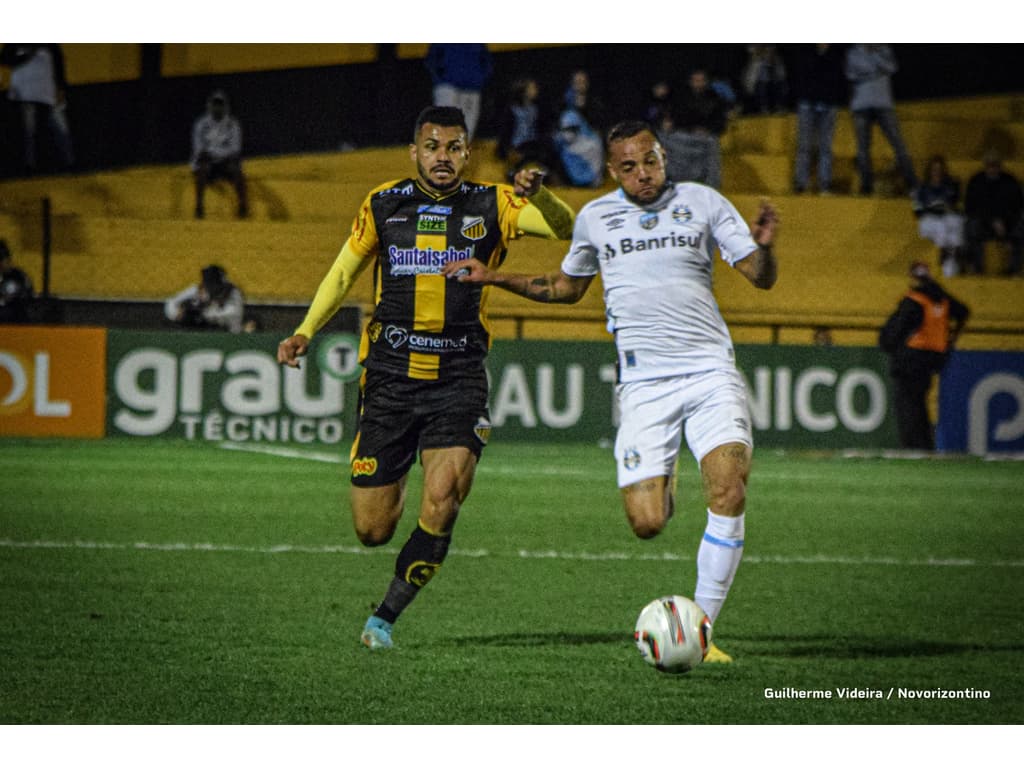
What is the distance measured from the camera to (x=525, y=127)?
59.5 ft

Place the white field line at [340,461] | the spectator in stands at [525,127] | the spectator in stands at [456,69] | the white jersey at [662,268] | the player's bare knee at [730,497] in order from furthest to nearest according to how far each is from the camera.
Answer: the spectator in stands at [525,127] → the spectator in stands at [456,69] → the white field line at [340,461] → the white jersey at [662,268] → the player's bare knee at [730,497]

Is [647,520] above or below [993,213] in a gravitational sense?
below

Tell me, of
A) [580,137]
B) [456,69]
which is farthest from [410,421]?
[580,137]

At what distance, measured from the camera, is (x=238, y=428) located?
15.6m

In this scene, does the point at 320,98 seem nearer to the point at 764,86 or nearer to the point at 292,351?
the point at 764,86

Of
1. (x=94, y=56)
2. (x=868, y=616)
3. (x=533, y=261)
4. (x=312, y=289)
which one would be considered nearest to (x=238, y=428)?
(x=312, y=289)

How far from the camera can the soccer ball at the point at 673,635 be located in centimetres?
551

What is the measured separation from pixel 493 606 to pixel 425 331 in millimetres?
1454

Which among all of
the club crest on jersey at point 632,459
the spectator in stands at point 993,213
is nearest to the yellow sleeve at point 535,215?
the club crest on jersey at point 632,459

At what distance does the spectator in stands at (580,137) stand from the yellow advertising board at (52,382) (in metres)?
5.59

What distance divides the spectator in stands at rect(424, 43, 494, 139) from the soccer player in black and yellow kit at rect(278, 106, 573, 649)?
37.0ft

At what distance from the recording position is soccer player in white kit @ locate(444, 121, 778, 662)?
607 cm

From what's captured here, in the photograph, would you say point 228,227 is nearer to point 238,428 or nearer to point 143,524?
point 238,428

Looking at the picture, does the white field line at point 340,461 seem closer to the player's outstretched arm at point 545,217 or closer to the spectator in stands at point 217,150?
the spectator in stands at point 217,150
